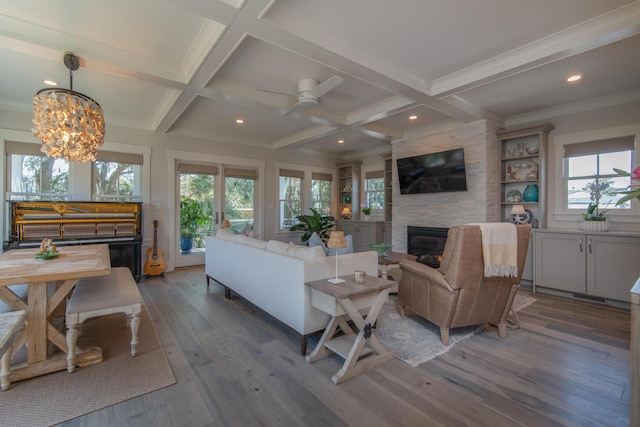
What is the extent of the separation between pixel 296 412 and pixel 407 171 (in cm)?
467

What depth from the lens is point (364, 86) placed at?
3.68m

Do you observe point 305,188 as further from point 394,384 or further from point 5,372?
point 5,372

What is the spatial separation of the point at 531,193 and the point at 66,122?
5.79 metres

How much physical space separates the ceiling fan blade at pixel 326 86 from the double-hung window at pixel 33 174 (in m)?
3.98

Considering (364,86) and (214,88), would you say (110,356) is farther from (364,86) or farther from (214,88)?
(364,86)

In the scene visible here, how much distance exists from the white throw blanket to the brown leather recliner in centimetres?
5

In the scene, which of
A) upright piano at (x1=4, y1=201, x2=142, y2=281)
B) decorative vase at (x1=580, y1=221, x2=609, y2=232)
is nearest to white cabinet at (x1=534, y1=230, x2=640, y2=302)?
decorative vase at (x1=580, y1=221, x2=609, y2=232)

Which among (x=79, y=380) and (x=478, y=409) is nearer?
(x=478, y=409)

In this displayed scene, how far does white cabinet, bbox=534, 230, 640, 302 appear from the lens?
348cm

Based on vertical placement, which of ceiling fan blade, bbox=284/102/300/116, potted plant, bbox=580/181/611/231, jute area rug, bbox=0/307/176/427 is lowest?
jute area rug, bbox=0/307/176/427

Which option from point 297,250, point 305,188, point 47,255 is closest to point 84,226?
point 47,255

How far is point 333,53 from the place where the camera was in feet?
8.66

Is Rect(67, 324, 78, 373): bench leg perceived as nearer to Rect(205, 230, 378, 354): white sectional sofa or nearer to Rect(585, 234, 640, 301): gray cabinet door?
Rect(205, 230, 378, 354): white sectional sofa

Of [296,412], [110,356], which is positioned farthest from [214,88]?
[296,412]
